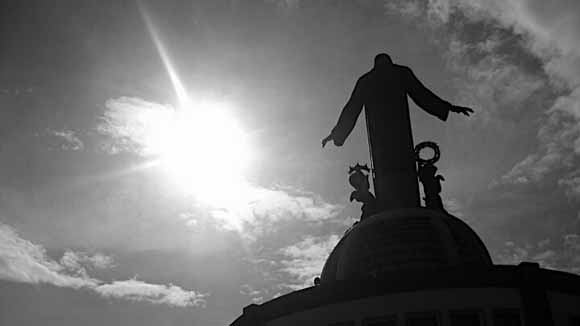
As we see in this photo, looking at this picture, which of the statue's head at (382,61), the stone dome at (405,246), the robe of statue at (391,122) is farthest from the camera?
the statue's head at (382,61)

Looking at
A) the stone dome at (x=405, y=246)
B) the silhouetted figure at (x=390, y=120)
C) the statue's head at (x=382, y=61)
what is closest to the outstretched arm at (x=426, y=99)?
the silhouetted figure at (x=390, y=120)

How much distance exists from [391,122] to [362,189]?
492 centimetres

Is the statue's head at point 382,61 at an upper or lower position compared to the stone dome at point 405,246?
upper

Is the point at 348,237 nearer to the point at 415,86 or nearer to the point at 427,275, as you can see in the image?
the point at 427,275

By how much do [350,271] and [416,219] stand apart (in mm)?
4608

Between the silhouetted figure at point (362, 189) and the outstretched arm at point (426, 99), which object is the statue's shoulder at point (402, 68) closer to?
the outstretched arm at point (426, 99)

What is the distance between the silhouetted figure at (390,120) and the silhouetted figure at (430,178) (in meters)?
1.19

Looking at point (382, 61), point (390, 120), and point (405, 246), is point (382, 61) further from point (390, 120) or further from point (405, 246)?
point (405, 246)

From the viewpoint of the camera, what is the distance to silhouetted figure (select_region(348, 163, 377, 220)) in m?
39.8

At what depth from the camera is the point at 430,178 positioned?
39.9 meters

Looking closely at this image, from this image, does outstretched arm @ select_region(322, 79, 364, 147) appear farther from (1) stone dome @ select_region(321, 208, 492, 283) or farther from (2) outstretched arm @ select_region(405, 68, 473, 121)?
(1) stone dome @ select_region(321, 208, 492, 283)

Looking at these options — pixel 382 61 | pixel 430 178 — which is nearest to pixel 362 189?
pixel 430 178

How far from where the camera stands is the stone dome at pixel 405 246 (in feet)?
99.1

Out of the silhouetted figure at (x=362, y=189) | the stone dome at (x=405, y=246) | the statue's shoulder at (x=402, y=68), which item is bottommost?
the stone dome at (x=405, y=246)
